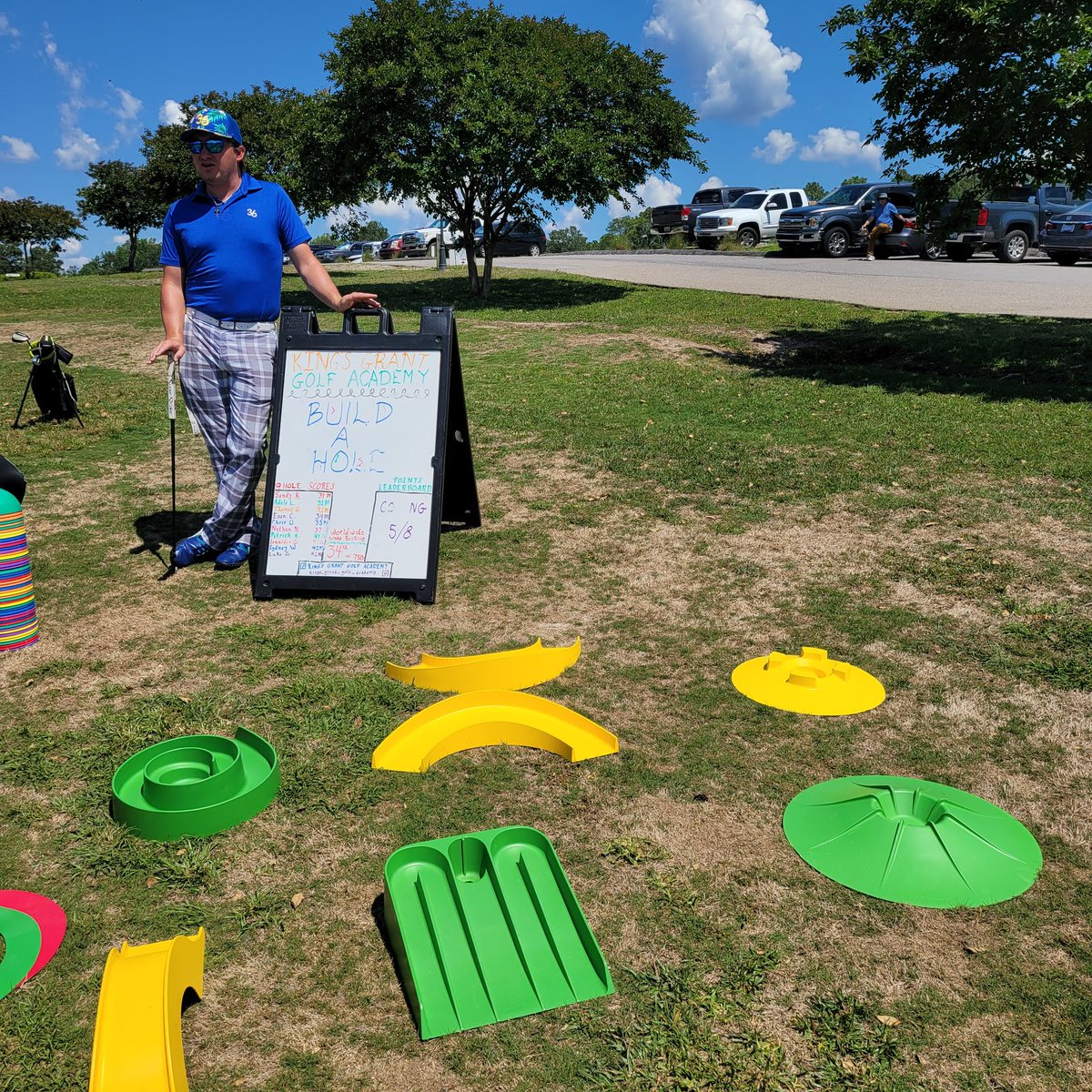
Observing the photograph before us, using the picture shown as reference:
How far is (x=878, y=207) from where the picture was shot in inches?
912

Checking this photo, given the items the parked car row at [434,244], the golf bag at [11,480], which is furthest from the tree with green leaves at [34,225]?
the golf bag at [11,480]

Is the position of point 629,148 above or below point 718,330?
above

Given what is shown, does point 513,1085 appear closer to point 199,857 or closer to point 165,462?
point 199,857

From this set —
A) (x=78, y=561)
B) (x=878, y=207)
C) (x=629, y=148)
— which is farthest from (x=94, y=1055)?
(x=878, y=207)

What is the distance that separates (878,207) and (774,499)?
19590mm

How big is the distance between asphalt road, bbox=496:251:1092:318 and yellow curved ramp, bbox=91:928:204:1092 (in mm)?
14007

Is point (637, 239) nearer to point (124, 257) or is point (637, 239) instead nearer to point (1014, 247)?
point (1014, 247)

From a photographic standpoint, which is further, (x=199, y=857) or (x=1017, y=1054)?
(x=199, y=857)

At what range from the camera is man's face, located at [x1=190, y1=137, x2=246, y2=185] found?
4.63 meters

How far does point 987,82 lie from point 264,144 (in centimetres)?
2555

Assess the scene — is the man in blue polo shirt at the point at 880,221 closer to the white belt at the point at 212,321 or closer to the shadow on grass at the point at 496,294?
the shadow on grass at the point at 496,294

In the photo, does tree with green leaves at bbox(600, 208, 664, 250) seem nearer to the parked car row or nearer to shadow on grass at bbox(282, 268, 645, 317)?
the parked car row

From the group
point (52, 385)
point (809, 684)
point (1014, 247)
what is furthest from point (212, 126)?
point (1014, 247)

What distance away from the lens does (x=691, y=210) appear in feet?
112
